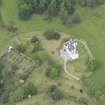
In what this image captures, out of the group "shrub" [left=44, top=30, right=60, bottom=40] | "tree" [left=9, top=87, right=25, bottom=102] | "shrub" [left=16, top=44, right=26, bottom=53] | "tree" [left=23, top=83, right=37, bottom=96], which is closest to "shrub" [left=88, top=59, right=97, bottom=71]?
"shrub" [left=44, top=30, right=60, bottom=40]

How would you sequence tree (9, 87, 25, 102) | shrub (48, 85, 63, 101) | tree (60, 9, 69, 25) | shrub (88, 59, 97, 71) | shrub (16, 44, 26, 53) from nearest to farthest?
shrub (48, 85, 63, 101), tree (9, 87, 25, 102), shrub (88, 59, 97, 71), shrub (16, 44, 26, 53), tree (60, 9, 69, 25)

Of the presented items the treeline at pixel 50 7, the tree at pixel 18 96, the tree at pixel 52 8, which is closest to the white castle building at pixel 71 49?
the treeline at pixel 50 7

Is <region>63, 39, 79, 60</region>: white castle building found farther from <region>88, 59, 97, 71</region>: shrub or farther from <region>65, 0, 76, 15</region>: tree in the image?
<region>65, 0, 76, 15</region>: tree

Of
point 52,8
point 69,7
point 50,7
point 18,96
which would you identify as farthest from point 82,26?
point 18,96

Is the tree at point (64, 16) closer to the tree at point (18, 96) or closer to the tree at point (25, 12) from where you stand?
the tree at point (25, 12)

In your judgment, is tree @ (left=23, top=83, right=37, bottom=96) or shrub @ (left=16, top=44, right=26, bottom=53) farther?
shrub @ (left=16, top=44, right=26, bottom=53)

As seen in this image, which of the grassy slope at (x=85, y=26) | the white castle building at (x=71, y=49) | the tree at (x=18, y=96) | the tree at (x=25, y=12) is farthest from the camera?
the tree at (x=25, y=12)
